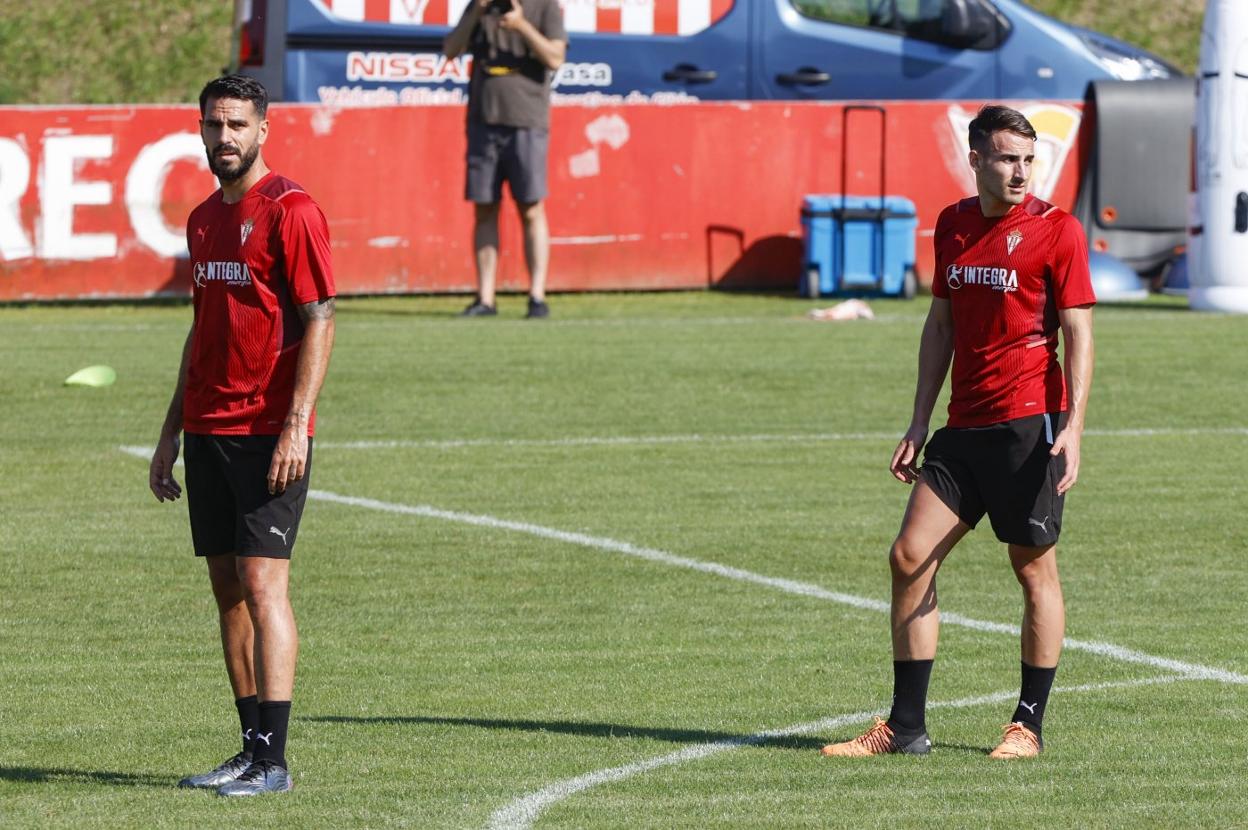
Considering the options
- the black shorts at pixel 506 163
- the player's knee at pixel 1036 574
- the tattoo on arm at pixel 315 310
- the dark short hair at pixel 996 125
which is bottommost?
the player's knee at pixel 1036 574

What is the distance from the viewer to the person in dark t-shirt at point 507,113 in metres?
16.5

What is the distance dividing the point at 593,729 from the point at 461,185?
12.1m

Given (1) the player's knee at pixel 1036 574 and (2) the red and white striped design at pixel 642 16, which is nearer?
(1) the player's knee at pixel 1036 574

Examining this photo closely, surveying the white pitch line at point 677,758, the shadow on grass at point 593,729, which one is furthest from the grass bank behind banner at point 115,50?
the white pitch line at point 677,758

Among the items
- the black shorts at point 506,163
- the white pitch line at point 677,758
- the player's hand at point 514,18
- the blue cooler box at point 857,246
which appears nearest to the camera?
the white pitch line at point 677,758

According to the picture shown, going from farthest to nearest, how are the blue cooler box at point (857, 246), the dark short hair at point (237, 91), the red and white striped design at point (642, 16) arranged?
the red and white striped design at point (642, 16)
the blue cooler box at point (857, 246)
the dark short hair at point (237, 91)

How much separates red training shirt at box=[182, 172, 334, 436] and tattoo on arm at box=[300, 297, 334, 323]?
0.05 ft

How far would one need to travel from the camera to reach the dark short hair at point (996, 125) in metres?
6.11

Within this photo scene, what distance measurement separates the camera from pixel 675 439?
12.7 metres

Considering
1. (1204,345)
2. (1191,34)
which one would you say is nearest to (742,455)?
(1204,345)

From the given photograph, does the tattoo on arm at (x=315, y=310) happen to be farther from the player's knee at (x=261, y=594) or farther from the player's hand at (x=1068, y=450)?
the player's hand at (x=1068, y=450)

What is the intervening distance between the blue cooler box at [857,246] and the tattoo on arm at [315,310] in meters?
12.8

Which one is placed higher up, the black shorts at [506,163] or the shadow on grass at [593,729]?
the black shorts at [506,163]

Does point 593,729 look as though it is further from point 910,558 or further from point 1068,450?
point 1068,450
